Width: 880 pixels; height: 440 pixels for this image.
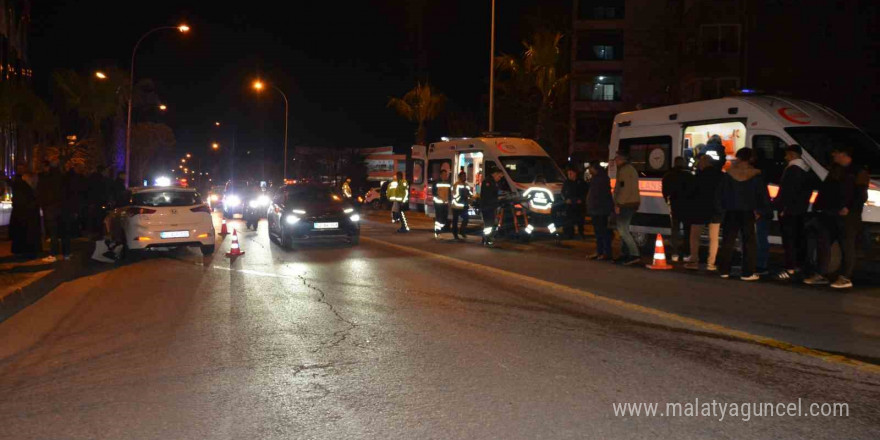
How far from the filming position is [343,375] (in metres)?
6.11

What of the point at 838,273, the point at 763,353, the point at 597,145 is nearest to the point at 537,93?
the point at 597,145

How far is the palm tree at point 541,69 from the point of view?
34562 millimetres

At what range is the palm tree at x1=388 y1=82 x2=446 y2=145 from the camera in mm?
41094

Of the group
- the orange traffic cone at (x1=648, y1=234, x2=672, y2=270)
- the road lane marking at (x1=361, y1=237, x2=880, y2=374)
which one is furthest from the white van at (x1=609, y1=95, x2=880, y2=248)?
the road lane marking at (x1=361, y1=237, x2=880, y2=374)

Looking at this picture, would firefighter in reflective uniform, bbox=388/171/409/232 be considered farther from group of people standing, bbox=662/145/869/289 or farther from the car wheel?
group of people standing, bbox=662/145/869/289

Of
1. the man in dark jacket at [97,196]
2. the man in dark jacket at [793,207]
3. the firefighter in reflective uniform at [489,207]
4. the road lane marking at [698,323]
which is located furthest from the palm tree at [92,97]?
the man in dark jacket at [793,207]

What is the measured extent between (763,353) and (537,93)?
33651 millimetres

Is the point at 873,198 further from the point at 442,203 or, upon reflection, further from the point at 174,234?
the point at 174,234

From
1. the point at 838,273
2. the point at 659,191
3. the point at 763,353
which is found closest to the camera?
the point at 763,353

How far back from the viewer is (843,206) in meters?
10.1

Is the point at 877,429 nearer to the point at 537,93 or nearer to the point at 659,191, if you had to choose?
the point at 659,191

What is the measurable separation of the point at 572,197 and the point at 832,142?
6.87 metres

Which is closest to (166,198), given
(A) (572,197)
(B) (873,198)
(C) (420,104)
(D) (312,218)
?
(D) (312,218)

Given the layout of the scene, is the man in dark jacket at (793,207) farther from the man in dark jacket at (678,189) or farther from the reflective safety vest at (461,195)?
the reflective safety vest at (461,195)
